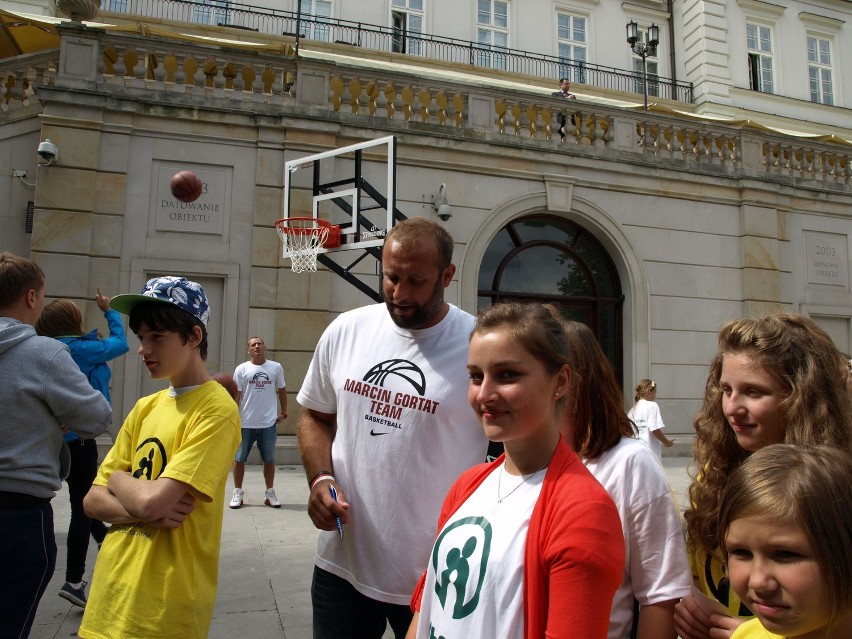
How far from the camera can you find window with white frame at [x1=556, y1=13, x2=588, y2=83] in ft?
72.0

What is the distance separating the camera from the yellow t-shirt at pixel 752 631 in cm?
150

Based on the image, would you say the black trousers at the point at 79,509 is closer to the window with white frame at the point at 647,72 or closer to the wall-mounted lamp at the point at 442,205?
the wall-mounted lamp at the point at 442,205


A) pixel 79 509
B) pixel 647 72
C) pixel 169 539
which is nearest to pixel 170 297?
pixel 169 539

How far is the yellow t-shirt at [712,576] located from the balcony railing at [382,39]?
20.0 metres

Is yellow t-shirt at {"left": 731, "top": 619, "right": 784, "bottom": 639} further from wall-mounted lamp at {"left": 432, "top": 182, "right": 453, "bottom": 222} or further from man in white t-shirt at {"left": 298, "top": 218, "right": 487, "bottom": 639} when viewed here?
wall-mounted lamp at {"left": 432, "top": 182, "right": 453, "bottom": 222}

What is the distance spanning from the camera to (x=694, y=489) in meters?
2.18

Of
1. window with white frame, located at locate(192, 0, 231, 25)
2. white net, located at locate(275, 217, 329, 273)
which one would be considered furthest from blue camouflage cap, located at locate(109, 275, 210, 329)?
window with white frame, located at locate(192, 0, 231, 25)

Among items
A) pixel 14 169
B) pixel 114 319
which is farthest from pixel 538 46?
pixel 114 319

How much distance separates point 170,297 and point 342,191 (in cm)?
840

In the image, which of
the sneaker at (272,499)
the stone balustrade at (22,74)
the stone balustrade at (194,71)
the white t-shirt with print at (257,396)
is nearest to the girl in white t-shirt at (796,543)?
the sneaker at (272,499)

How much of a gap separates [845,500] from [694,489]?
0.83 metres

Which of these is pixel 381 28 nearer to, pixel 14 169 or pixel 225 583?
pixel 14 169

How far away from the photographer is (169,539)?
237cm

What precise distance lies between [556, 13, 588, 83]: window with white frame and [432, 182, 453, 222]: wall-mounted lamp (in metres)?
12.2
